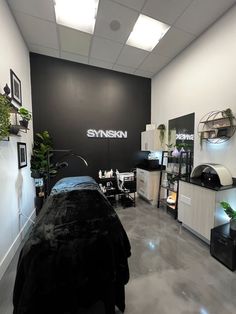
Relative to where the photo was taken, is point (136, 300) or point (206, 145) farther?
point (206, 145)

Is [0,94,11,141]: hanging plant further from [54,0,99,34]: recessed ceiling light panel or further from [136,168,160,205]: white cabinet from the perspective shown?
[136,168,160,205]: white cabinet

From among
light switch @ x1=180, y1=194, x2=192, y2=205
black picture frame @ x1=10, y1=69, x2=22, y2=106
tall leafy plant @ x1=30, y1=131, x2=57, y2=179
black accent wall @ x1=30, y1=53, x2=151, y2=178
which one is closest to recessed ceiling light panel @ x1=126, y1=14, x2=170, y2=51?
black accent wall @ x1=30, y1=53, x2=151, y2=178

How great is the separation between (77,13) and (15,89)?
63.5 inches

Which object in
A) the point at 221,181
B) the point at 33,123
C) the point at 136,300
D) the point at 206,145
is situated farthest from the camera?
the point at 33,123

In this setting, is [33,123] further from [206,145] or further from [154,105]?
[206,145]

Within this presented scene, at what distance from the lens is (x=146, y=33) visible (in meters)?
2.91

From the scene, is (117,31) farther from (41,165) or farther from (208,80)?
(41,165)

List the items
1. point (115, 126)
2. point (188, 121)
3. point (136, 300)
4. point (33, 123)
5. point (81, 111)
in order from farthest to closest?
point (115, 126) → point (81, 111) → point (33, 123) → point (188, 121) → point (136, 300)

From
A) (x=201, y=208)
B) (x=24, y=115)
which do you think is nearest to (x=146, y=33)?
(x=24, y=115)

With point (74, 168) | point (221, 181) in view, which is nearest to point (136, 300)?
point (221, 181)

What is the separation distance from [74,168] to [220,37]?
391 cm

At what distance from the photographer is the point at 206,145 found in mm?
2832

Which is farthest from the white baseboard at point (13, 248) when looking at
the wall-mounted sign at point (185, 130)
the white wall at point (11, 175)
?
the wall-mounted sign at point (185, 130)

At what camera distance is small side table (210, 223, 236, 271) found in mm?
1848
